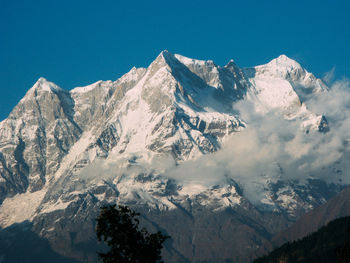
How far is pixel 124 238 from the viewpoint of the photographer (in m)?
70.2

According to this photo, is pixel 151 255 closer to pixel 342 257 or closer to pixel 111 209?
pixel 111 209

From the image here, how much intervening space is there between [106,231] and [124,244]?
2499mm

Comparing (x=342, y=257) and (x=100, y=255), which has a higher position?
(x=342, y=257)

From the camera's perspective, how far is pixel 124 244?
70125mm

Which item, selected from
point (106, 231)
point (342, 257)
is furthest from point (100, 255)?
point (342, 257)

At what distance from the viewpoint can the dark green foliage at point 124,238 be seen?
228 ft

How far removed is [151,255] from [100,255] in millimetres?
5731

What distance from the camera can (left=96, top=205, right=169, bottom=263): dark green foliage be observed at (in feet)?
228

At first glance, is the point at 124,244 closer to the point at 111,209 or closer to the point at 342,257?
the point at 111,209

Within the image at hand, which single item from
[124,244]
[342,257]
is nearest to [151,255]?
[124,244]

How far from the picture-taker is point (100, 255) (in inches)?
2672

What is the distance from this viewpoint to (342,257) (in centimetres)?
6644

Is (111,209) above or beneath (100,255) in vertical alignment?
above

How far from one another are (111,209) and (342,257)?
25.5 metres
